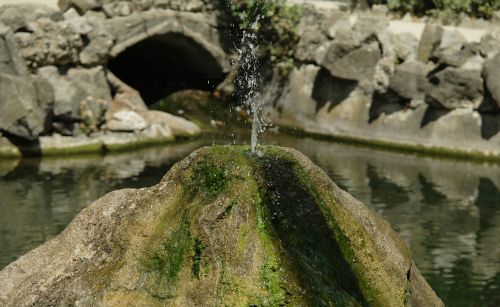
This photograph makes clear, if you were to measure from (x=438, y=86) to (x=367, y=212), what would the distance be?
15.1 meters

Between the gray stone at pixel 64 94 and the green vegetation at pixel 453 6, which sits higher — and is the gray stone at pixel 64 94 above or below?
below

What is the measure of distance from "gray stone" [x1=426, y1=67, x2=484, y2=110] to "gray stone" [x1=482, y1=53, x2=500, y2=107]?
17 cm

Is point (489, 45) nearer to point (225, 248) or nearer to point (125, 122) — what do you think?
point (125, 122)

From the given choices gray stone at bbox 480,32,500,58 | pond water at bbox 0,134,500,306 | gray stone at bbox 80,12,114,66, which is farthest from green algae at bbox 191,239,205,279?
gray stone at bbox 480,32,500,58

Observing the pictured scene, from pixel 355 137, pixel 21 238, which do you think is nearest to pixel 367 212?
pixel 21 238

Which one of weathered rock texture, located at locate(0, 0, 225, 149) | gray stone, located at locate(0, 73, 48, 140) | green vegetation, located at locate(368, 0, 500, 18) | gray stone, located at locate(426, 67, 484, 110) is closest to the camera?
gray stone, located at locate(0, 73, 48, 140)

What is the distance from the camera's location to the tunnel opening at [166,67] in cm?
2544

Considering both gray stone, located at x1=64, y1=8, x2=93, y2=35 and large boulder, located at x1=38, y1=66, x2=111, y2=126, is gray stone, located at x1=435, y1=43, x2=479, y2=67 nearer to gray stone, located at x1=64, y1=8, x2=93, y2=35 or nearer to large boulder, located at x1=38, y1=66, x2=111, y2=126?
large boulder, located at x1=38, y1=66, x2=111, y2=126

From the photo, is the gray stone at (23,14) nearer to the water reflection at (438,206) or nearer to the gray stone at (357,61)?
the water reflection at (438,206)

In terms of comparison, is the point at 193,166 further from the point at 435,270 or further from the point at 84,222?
the point at 435,270

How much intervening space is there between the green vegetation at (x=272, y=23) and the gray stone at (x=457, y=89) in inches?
166

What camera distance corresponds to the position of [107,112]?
2264cm

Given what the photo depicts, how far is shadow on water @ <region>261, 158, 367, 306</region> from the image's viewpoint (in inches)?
262

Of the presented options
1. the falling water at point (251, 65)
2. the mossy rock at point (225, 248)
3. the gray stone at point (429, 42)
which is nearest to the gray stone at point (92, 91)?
the falling water at point (251, 65)
